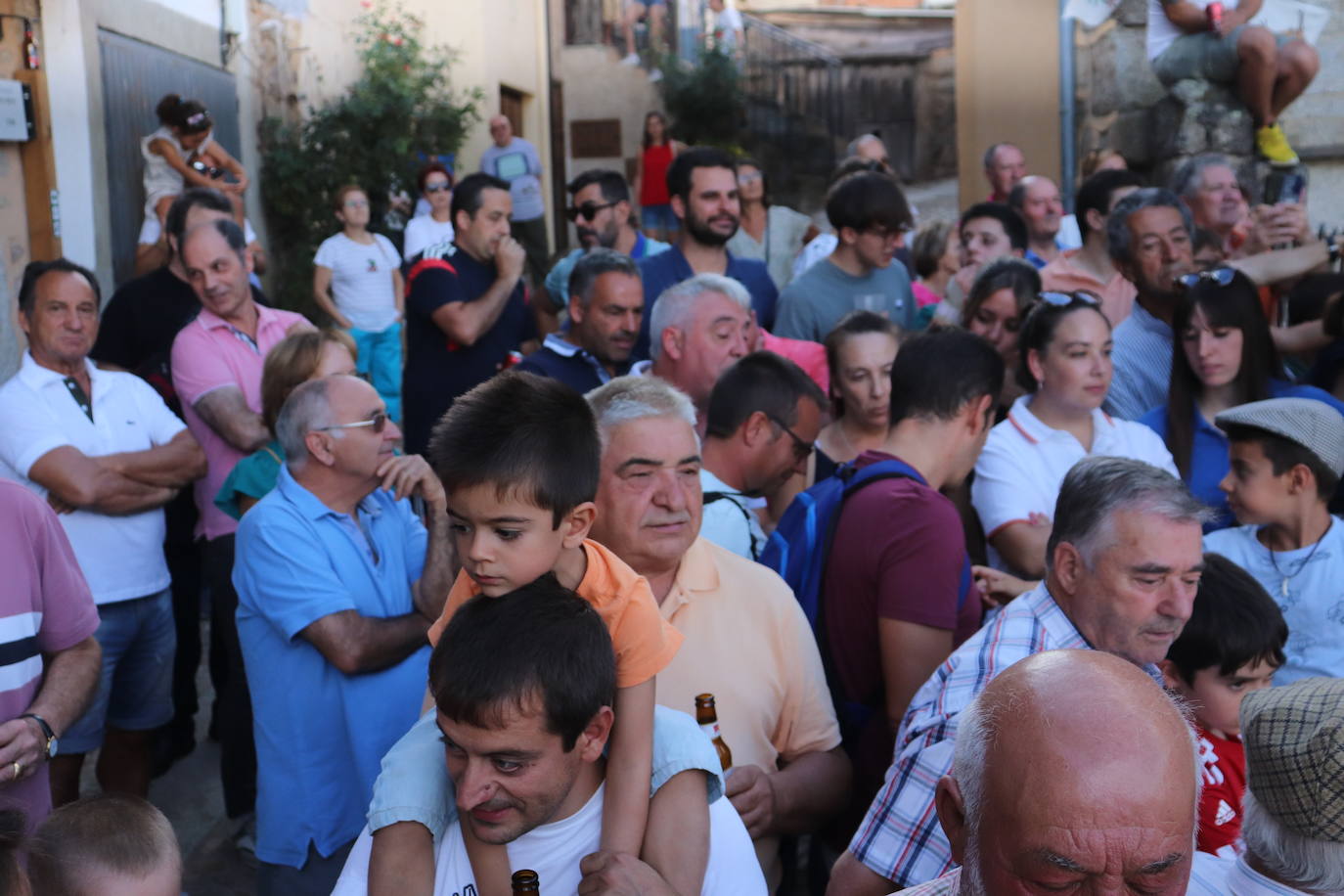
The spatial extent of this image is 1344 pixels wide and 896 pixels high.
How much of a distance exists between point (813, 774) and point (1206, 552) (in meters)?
1.27

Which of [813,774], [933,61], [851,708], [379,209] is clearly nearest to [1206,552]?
[851,708]

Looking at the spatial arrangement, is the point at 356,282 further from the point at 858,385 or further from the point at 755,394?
the point at 755,394

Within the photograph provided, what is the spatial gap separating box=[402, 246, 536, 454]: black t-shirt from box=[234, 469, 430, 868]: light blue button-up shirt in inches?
96.6

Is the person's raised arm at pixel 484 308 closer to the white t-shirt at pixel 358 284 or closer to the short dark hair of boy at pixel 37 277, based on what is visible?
the short dark hair of boy at pixel 37 277

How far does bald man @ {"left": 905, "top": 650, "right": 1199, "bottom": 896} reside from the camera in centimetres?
169

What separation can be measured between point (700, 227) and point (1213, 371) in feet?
7.59

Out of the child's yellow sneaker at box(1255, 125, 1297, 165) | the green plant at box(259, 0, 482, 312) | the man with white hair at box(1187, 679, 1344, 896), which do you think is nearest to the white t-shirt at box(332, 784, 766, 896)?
the man with white hair at box(1187, 679, 1344, 896)

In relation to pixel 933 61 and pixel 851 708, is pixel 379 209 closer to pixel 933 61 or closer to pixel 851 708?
pixel 851 708

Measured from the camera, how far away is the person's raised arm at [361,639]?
10.7 feet

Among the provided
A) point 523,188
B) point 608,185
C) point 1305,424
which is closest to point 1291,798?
point 1305,424

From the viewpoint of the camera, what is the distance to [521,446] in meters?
2.47

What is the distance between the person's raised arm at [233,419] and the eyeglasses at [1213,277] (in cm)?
332

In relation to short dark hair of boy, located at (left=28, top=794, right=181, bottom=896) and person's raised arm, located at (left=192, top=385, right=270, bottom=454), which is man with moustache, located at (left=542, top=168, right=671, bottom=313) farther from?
short dark hair of boy, located at (left=28, top=794, right=181, bottom=896)

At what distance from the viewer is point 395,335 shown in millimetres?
10500
